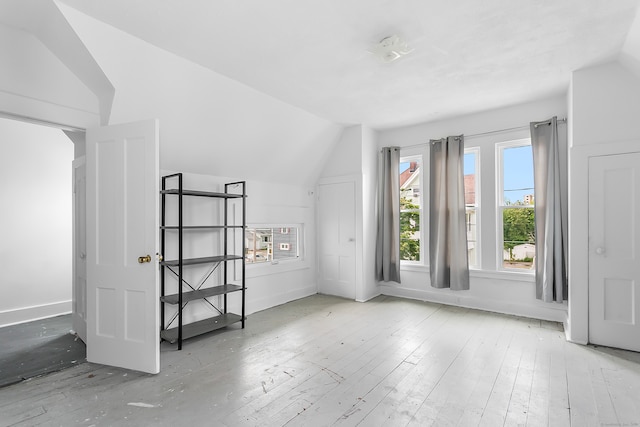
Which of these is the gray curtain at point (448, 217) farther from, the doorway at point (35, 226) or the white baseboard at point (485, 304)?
the doorway at point (35, 226)

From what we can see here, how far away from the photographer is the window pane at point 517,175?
13.4 feet

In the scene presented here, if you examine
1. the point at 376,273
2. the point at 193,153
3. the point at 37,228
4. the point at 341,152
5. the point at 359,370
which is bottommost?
the point at 359,370

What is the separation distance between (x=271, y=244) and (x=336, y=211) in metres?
1.20

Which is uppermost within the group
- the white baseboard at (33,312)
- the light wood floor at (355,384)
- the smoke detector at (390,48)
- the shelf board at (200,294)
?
the smoke detector at (390,48)

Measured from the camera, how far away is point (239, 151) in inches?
156

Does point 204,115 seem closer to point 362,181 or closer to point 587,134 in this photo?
point 362,181

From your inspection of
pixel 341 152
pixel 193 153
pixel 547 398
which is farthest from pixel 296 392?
pixel 341 152

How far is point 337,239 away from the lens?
5.14 m

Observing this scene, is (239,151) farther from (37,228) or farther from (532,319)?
(532,319)

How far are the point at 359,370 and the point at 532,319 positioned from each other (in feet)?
8.67

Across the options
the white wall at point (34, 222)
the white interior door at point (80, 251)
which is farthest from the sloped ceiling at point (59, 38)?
the white wall at point (34, 222)

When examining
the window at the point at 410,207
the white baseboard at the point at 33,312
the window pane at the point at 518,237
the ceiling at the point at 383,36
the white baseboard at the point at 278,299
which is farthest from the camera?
the window at the point at 410,207

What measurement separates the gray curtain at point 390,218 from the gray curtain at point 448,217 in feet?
1.69

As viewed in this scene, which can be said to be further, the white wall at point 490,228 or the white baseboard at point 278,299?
the white baseboard at point 278,299
